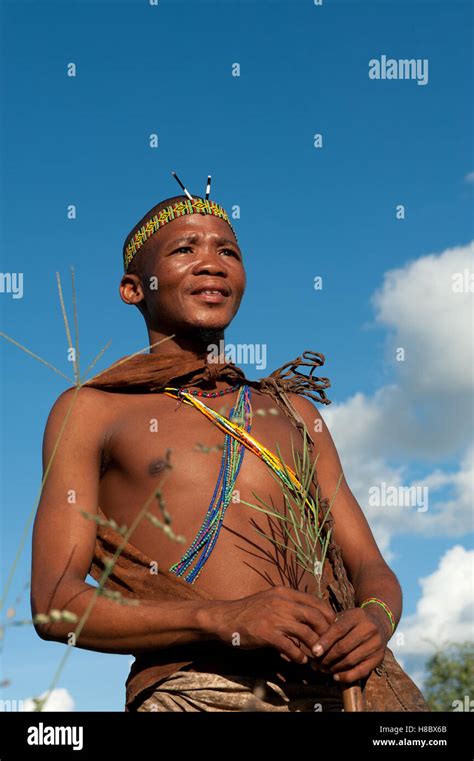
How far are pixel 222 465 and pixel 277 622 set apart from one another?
919 mm

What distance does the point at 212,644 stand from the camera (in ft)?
10.4

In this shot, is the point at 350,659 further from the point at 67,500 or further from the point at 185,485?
the point at 67,500

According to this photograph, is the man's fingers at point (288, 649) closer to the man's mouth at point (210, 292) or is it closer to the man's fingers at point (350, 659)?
the man's fingers at point (350, 659)

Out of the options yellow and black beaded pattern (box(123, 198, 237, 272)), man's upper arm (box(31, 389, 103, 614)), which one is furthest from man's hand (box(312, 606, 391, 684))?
yellow and black beaded pattern (box(123, 198, 237, 272))

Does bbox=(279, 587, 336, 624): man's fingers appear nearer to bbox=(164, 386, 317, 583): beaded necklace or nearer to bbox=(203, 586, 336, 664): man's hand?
bbox=(203, 586, 336, 664): man's hand

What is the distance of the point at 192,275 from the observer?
4070 mm

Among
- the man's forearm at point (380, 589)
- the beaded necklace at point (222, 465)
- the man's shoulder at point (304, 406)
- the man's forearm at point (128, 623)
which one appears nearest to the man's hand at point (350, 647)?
the man's forearm at point (380, 589)

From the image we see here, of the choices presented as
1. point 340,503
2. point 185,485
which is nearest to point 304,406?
point 340,503

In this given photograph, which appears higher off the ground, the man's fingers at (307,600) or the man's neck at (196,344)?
the man's neck at (196,344)

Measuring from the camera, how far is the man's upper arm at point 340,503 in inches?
150

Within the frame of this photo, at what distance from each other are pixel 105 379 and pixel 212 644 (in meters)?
1.27

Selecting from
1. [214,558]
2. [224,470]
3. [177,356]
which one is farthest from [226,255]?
[214,558]

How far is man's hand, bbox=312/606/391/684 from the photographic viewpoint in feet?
9.41

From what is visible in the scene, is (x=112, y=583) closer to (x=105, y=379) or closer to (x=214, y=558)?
(x=214, y=558)
